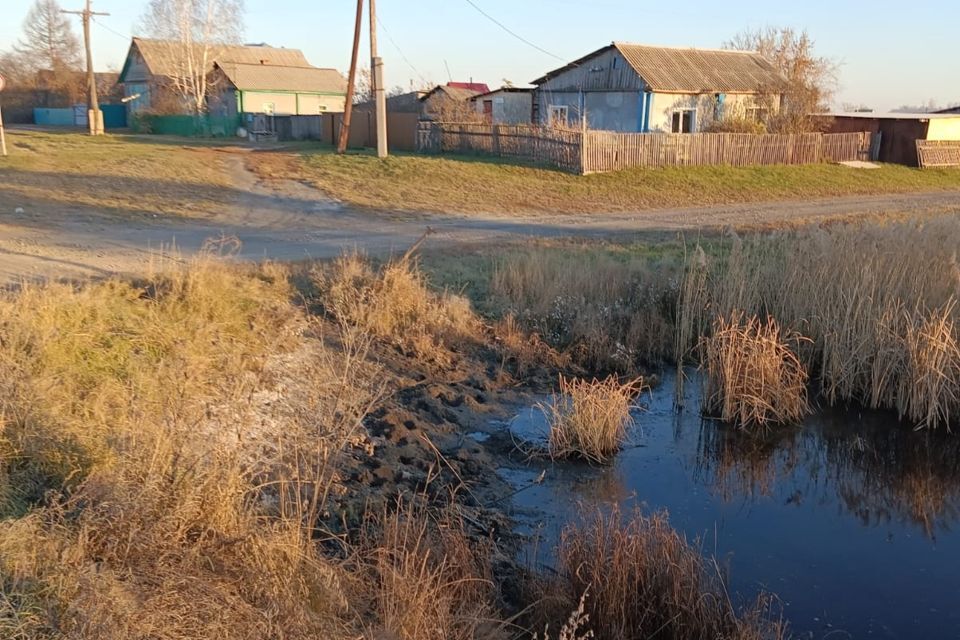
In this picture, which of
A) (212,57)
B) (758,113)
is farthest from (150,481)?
(212,57)

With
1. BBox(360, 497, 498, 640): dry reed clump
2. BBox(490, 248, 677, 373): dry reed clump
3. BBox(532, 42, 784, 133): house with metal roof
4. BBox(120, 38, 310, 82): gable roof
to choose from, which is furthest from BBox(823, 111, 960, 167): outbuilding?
BBox(120, 38, 310, 82): gable roof

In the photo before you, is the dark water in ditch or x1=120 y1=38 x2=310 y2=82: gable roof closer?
the dark water in ditch

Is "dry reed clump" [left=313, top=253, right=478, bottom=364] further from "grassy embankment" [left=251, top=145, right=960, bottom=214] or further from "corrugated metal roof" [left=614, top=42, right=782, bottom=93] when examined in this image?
"corrugated metal roof" [left=614, top=42, right=782, bottom=93]

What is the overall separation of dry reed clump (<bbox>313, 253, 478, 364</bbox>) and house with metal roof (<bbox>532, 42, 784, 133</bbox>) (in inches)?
880

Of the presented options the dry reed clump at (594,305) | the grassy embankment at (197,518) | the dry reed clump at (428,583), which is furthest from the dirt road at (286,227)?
the dry reed clump at (428,583)

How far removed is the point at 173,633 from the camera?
128 inches

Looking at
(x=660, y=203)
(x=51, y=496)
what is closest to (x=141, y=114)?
(x=660, y=203)

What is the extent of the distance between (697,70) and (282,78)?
28712 millimetres

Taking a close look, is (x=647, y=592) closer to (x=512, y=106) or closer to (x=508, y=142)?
(x=508, y=142)

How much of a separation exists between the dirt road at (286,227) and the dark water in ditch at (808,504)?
6.02 m

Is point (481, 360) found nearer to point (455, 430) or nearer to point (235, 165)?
point (455, 430)

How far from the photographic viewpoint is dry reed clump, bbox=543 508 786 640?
4781mm

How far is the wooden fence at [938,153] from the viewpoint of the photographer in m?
30.7

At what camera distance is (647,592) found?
4.88m
